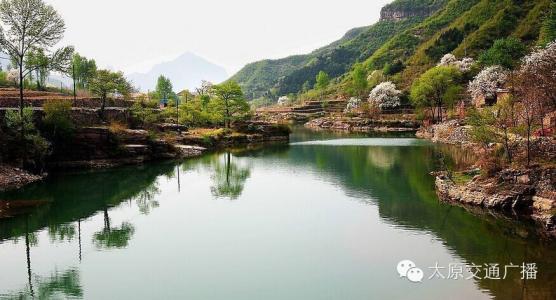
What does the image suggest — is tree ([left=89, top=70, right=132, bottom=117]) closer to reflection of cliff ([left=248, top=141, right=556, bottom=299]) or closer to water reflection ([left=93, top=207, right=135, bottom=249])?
reflection of cliff ([left=248, top=141, right=556, bottom=299])

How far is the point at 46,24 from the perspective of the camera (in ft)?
165

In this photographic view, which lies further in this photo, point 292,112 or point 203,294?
point 292,112

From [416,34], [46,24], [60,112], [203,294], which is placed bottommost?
[203,294]

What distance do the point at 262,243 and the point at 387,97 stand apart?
102074 millimetres

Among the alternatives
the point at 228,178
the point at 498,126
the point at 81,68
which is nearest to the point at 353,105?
the point at 81,68

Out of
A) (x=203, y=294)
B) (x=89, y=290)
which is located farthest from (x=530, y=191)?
(x=89, y=290)

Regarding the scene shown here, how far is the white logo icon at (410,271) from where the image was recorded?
22109 mm

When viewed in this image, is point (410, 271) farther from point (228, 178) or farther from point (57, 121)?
point (57, 121)

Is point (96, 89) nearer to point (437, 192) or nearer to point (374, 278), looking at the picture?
point (437, 192)

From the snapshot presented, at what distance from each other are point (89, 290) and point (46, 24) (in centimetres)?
3871

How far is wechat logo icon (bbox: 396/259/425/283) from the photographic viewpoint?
22.1m

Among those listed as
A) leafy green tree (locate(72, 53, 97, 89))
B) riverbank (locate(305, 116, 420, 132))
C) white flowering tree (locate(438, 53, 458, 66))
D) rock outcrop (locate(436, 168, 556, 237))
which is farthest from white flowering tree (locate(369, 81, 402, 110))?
rock outcrop (locate(436, 168, 556, 237))

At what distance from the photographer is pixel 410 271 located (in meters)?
23.0

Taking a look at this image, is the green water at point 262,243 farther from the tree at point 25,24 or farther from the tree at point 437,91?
the tree at point 437,91
